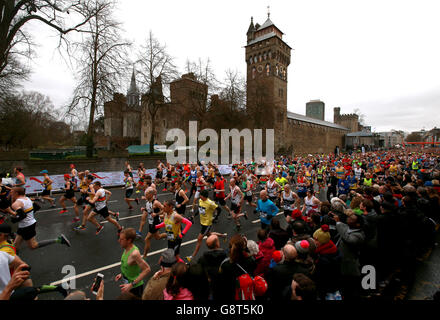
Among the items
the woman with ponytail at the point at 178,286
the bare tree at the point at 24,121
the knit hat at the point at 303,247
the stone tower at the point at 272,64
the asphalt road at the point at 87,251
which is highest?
the stone tower at the point at 272,64

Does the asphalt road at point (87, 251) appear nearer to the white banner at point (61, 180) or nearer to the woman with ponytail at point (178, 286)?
the woman with ponytail at point (178, 286)

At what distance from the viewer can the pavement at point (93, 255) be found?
428 centimetres

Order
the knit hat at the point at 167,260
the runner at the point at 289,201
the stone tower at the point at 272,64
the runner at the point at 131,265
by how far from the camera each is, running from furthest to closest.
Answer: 1. the stone tower at the point at 272,64
2. the runner at the point at 289,201
3. the runner at the point at 131,265
4. the knit hat at the point at 167,260

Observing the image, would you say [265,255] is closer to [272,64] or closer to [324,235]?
[324,235]

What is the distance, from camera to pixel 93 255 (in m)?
5.48

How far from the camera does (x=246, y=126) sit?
34.8 meters

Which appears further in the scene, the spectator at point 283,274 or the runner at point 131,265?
the runner at point 131,265

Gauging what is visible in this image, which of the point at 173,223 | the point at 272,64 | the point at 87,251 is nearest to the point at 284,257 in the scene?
the point at 173,223

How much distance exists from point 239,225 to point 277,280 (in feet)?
15.9

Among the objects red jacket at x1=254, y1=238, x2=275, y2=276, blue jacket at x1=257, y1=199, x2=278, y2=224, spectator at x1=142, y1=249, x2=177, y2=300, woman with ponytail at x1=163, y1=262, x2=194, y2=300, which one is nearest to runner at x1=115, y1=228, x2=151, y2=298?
spectator at x1=142, y1=249, x2=177, y2=300

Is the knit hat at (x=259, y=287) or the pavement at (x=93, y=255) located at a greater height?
the knit hat at (x=259, y=287)

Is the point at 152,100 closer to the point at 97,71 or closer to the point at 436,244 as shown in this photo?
the point at 97,71

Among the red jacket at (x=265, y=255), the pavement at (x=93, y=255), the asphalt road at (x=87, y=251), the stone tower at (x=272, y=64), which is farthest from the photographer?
the stone tower at (x=272, y=64)

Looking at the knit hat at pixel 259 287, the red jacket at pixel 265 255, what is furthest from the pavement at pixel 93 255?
the knit hat at pixel 259 287
